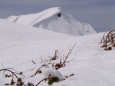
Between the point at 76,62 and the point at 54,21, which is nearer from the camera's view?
the point at 76,62

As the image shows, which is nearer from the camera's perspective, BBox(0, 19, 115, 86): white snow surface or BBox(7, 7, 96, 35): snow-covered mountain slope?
BBox(0, 19, 115, 86): white snow surface

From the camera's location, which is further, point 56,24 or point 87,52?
point 56,24

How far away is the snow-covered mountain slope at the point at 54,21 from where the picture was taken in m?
153

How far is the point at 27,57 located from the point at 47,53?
49cm

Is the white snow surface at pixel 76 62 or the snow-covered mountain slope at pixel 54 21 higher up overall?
the snow-covered mountain slope at pixel 54 21

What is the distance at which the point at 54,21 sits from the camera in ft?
550

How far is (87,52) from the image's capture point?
4676mm

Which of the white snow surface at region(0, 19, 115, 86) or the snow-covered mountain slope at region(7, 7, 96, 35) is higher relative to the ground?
the snow-covered mountain slope at region(7, 7, 96, 35)

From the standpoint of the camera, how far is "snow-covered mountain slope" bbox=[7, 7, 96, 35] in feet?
501

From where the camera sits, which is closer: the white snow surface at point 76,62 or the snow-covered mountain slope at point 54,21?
the white snow surface at point 76,62

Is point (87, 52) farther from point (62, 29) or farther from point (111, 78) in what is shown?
point (62, 29)

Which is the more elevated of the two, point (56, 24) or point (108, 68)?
point (56, 24)

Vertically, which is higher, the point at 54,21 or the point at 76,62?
the point at 54,21

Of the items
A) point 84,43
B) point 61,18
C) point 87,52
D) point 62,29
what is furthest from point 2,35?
point 61,18
